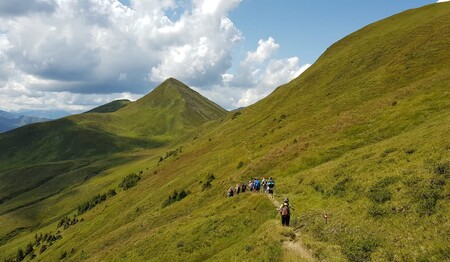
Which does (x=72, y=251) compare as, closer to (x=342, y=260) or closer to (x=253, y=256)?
(x=253, y=256)

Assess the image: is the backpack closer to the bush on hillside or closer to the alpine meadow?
the alpine meadow

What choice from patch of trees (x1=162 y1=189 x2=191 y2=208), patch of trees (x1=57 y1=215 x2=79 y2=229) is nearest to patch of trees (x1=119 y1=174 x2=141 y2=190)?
patch of trees (x1=57 y1=215 x2=79 y2=229)

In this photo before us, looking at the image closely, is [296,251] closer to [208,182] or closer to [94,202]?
[208,182]

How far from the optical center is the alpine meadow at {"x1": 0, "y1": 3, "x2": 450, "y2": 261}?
25.9 m

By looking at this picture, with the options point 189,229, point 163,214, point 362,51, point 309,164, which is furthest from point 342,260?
point 362,51

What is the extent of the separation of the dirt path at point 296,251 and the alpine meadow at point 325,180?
164 mm

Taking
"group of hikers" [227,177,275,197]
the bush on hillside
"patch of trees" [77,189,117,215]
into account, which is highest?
"group of hikers" [227,177,275,197]

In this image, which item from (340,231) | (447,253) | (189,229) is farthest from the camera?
(189,229)

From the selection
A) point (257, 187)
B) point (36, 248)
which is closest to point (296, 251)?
point (257, 187)

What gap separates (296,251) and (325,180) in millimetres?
13729

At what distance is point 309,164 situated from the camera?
164ft

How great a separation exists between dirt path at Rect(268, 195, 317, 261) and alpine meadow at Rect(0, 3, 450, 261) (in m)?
0.16

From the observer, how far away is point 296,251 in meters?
26.1

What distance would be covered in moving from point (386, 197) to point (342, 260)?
8180 millimetres
